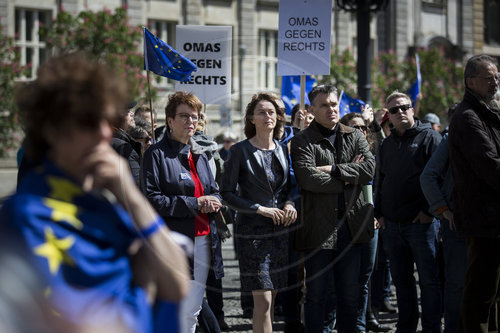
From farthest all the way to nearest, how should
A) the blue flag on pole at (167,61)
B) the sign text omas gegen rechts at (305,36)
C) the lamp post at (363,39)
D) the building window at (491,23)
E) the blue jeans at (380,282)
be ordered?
the building window at (491,23)
the lamp post at (363,39)
the blue jeans at (380,282)
the blue flag on pole at (167,61)
the sign text omas gegen rechts at (305,36)

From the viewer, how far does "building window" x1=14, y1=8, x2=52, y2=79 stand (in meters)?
25.7

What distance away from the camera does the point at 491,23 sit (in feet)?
128

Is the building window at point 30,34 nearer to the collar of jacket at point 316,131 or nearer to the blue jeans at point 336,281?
the collar of jacket at point 316,131

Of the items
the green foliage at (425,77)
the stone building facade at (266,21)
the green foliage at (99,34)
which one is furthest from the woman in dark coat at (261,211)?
the green foliage at (425,77)

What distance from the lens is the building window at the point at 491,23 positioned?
38969mm

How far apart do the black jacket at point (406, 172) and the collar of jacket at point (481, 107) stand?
117 cm

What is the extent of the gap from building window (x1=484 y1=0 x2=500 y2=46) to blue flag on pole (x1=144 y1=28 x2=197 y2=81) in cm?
3462

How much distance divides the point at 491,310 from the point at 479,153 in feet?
4.22

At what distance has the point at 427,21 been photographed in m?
35.9

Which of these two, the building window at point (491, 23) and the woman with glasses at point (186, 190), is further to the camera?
the building window at point (491, 23)

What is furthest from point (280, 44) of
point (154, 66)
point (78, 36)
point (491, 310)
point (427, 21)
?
point (427, 21)

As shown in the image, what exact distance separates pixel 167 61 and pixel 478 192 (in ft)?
11.1

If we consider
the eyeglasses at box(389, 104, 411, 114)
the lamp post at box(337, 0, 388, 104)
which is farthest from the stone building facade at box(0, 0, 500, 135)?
the eyeglasses at box(389, 104, 411, 114)

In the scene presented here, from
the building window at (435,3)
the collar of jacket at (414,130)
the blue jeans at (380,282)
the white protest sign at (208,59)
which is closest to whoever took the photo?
the collar of jacket at (414,130)
